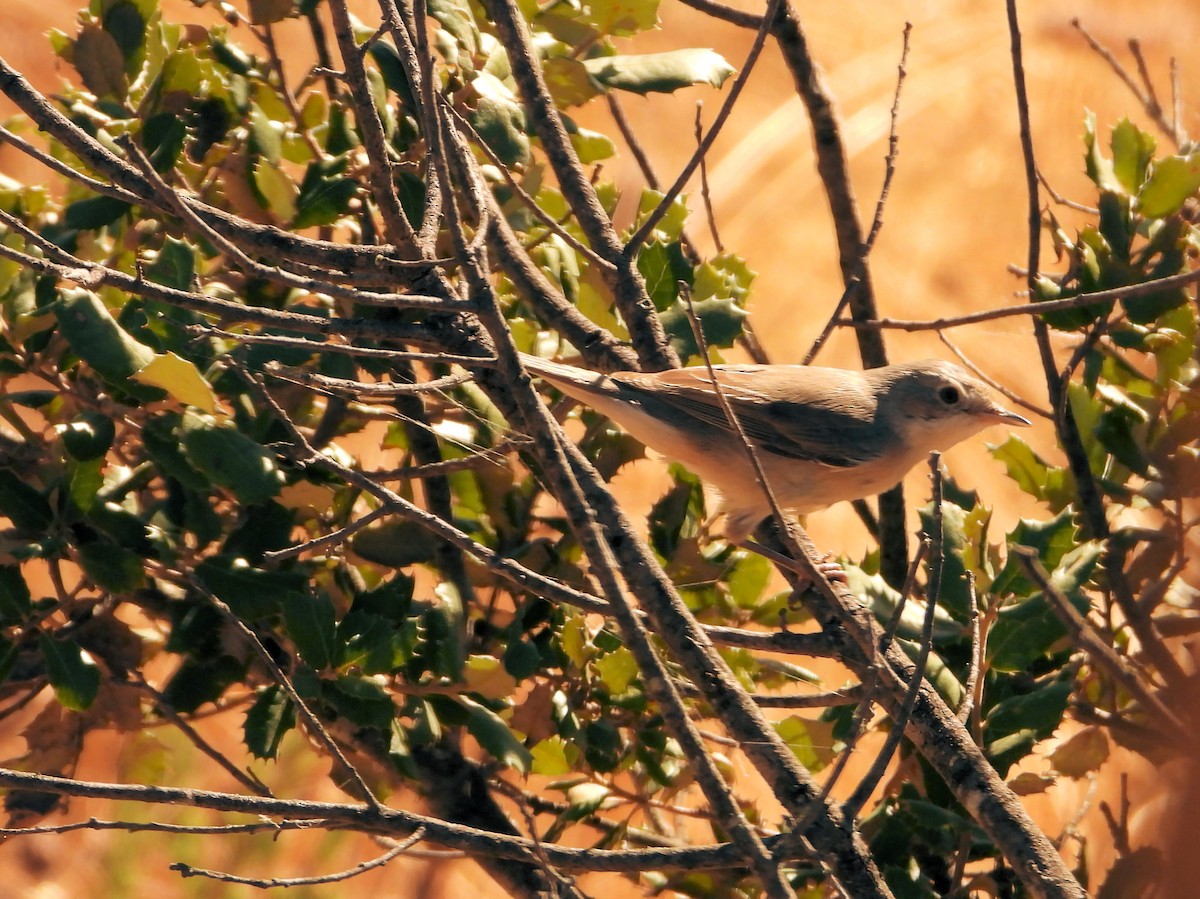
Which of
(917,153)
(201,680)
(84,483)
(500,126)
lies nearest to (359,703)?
(201,680)

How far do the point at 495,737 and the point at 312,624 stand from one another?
415 mm

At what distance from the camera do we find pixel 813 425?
10.8 feet

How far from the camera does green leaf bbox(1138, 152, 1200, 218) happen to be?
2543 mm

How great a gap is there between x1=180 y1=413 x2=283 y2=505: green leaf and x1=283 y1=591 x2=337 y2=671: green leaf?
0.67 ft

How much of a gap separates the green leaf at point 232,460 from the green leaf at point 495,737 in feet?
1.83

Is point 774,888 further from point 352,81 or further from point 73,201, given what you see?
point 73,201

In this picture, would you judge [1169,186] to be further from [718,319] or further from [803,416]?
[803,416]

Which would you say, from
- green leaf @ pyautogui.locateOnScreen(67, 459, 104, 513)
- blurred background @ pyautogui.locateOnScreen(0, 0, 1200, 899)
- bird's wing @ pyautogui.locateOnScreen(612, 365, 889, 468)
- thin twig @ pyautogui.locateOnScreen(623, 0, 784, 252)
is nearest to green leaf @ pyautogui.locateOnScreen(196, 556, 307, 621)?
green leaf @ pyautogui.locateOnScreen(67, 459, 104, 513)

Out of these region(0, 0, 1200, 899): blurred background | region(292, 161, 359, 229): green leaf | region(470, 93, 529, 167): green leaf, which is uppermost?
region(0, 0, 1200, 899): blurred background

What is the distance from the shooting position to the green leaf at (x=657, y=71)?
8.64ft

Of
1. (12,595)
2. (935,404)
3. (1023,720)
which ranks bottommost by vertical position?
(12,595)

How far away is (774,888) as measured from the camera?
138 cm

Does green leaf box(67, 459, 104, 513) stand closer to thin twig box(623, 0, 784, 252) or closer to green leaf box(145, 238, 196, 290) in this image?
green leaf box(145, 238, 196, 290)

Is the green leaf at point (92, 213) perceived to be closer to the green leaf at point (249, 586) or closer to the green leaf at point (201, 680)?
the green leaf at point (249, 586)
